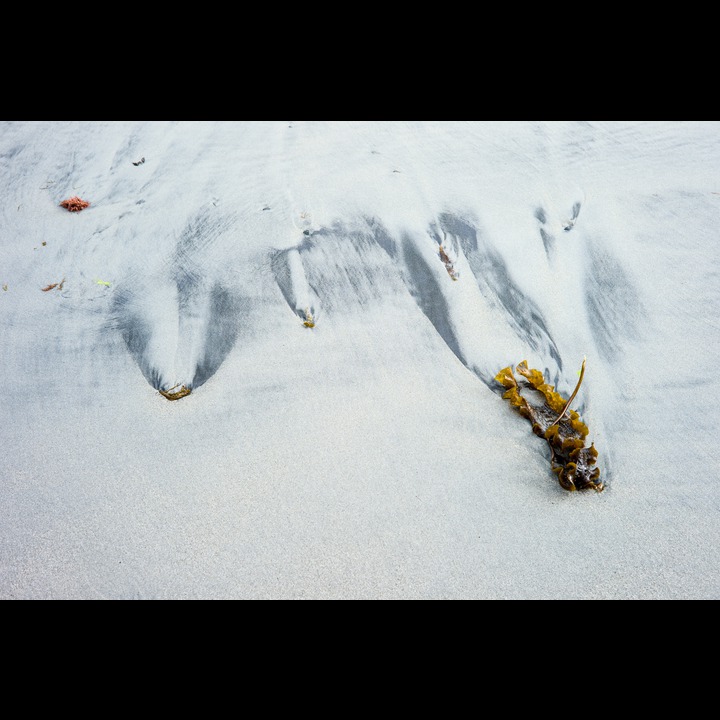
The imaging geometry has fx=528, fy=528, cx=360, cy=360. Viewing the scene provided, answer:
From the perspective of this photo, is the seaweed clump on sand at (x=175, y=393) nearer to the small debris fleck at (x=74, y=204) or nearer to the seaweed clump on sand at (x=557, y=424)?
the seaweed clump on sand at (x=557, y=424)

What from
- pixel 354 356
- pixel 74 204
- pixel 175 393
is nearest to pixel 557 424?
pixel 354 356

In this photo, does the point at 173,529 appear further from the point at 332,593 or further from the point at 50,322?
the point at 50,322

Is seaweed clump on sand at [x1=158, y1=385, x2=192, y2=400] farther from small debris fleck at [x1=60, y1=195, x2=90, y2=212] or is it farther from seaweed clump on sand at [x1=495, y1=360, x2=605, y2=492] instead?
small debris fleck at [x1=60, y1=195, x2=90, y2=212]

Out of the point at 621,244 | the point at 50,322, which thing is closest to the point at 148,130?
the point at 50,322

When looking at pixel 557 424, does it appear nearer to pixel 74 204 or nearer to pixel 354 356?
pixel 354 356

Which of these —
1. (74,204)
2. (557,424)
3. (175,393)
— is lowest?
(557,424)

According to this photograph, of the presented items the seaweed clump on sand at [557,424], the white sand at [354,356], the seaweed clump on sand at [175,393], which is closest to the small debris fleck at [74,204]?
the white sand at [354,356]

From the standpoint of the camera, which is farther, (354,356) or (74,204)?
(74,204)

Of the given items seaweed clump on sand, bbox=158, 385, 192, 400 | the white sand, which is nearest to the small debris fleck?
the white sand
